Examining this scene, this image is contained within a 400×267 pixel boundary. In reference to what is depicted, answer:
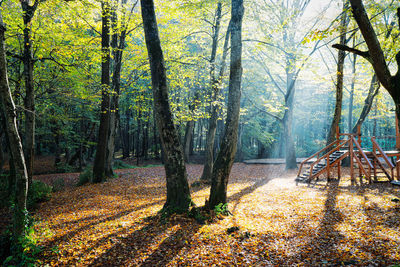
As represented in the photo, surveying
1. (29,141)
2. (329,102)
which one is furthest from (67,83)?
(329,102)

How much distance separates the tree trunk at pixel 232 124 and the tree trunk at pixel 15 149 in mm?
4189

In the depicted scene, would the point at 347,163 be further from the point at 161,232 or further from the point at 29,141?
the point at 29,141

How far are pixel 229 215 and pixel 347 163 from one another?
45.2 ft

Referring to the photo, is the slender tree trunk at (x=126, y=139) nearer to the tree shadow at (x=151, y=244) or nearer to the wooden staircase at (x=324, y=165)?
the wooden staircase at (x=324, y=165)

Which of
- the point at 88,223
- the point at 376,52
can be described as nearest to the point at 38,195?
the point at 88,223

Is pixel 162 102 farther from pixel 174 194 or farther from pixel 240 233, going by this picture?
pixel 240 233

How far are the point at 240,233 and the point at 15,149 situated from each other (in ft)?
15.7

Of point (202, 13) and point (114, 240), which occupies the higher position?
point (202, 13)

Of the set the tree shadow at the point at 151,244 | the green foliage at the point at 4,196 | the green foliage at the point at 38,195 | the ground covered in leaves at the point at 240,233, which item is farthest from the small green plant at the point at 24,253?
the green foliage at the point at 4,196

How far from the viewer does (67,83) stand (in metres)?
10.8

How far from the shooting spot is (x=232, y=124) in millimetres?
5879

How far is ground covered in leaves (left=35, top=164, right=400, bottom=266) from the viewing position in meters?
3.90

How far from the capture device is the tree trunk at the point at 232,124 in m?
5.88

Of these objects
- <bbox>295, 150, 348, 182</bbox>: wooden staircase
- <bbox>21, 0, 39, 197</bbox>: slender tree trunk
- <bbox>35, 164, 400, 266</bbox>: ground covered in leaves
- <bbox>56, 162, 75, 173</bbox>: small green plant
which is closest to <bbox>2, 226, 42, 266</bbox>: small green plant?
<bbox>35, 164, 400, 266</bbox>: ground covered in leaves
